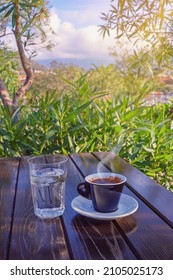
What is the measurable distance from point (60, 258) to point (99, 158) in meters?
0.90

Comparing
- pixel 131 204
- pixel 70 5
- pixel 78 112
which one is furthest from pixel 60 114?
pixel 131 204

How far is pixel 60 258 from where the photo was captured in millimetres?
610

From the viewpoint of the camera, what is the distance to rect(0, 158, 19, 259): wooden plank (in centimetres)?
68

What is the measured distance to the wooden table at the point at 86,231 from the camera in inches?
24.5

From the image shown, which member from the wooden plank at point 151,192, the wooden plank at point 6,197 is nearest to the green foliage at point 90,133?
the wooden plank at point 6,197

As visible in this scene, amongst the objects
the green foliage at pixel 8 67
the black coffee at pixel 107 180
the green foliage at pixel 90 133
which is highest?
the green foliage at pixel 8 67

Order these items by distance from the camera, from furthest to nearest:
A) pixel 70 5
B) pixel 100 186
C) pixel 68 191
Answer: pixel 70 5 → pixel 68 191 → pixel 100 186

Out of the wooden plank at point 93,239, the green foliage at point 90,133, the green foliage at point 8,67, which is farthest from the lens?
the green foliage at point 8,67

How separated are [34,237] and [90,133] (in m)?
1.38

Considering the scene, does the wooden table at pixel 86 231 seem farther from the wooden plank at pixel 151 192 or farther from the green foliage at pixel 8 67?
the green foliage at pixel 8 67

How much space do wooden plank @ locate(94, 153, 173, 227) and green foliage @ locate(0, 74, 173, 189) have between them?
694mm

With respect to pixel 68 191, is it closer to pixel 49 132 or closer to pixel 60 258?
pixel 60 258

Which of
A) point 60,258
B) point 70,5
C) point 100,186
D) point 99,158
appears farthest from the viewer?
point 70,5

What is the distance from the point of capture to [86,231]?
2.32ft
